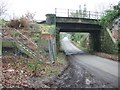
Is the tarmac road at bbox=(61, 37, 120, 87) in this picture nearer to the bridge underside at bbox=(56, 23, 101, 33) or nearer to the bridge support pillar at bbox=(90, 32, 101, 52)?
the bridge underside at bbox=(56, 23, 101, 33)

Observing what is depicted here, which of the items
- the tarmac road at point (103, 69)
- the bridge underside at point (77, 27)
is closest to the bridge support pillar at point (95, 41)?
the bridge underside at point (77, 27)

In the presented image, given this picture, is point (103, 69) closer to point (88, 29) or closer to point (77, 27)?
point (77, 27)

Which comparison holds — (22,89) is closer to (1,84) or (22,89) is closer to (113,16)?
(1,84)

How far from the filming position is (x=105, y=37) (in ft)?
137

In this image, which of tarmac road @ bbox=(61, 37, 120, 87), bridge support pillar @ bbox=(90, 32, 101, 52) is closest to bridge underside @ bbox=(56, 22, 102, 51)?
bridge support pillar @ bbox=(90, 32, 101, 52)

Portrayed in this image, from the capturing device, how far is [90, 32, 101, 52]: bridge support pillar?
45.3 metres

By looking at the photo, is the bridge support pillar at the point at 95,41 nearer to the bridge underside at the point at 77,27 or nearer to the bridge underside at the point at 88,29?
the bridge underside at the point at 88,29

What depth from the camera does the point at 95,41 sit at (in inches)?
1841

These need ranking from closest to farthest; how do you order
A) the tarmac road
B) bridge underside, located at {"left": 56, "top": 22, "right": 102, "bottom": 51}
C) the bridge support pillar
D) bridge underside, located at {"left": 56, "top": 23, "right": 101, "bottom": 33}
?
the tarmac road
bridge underside, located at {"left": 56, "top": 23, "right": 101, "bottom": 33}
bridge underside, located at {"left": 56, "top": 22, "right": 102, "bottom": 51}
the bridge support pillar

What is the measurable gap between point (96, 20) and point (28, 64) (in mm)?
27137

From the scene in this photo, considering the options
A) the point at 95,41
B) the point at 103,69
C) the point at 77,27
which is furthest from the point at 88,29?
the point at 103,69

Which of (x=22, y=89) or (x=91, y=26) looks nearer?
(x=22, y=89)

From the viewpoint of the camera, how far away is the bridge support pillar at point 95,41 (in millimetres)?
45281

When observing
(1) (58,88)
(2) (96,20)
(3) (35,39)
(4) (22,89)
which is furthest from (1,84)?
(2) (96,20)
